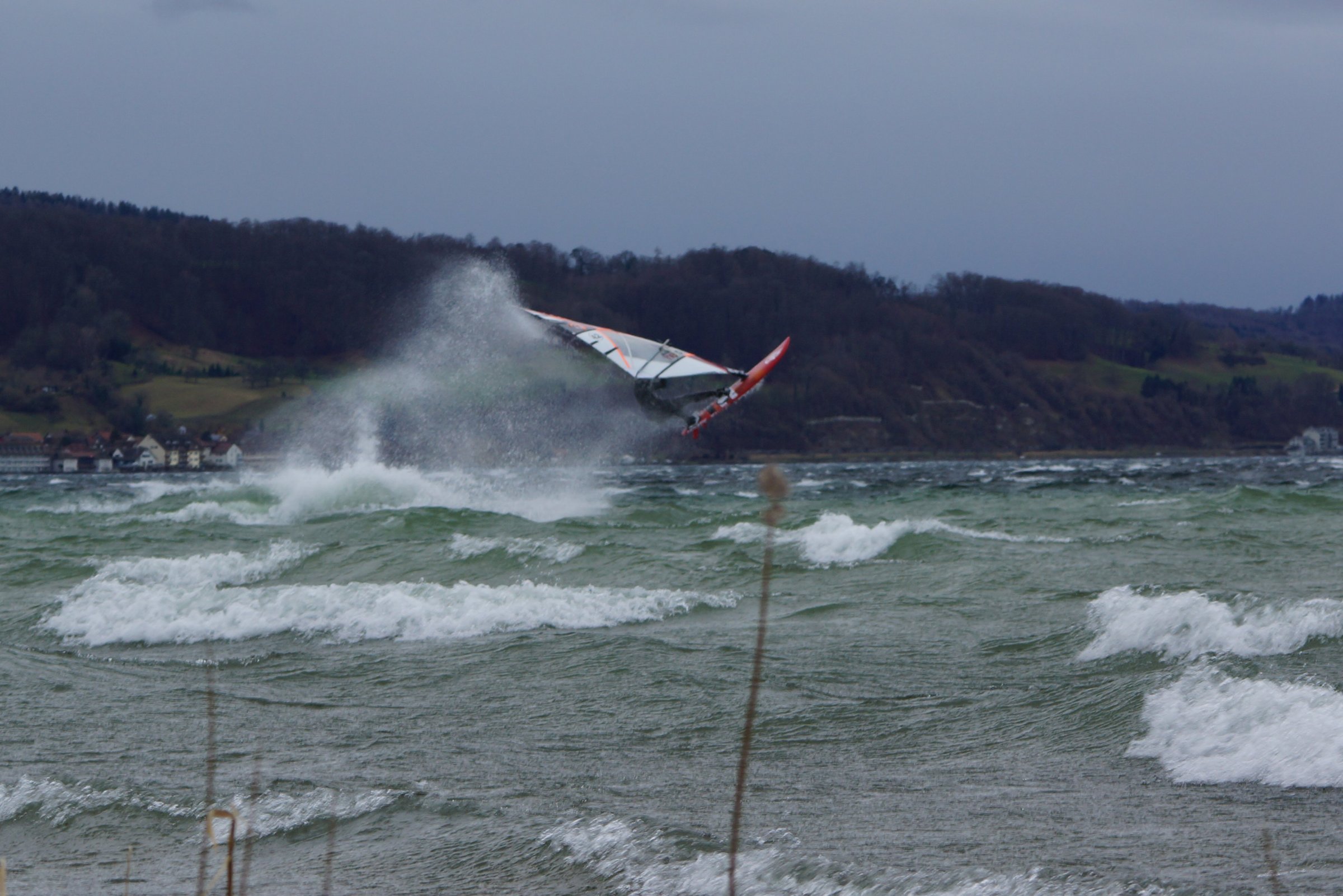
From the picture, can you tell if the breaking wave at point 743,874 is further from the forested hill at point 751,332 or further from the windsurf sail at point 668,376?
the forested hill at point 751,332

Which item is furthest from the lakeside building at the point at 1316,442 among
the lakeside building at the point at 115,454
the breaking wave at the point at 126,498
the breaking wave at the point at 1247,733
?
the breaking wave at the point at 1247,733

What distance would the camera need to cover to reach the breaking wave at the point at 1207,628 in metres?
11.9

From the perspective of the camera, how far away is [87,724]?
1127 centimetres

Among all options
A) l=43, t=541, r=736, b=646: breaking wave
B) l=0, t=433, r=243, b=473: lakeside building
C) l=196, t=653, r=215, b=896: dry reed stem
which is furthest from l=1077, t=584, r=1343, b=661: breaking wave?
l=0, t=433, r=243, b=473: lakeside building

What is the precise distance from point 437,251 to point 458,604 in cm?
14303

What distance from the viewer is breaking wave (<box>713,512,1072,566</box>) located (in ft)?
74.0

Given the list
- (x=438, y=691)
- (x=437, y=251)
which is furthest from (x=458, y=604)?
(x=437, y=251)

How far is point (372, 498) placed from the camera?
42.7 m

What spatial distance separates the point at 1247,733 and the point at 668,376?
1378cm

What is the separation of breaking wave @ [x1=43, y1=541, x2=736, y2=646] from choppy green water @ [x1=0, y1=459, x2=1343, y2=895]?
64 millimetres

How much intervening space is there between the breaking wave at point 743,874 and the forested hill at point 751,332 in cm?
10955

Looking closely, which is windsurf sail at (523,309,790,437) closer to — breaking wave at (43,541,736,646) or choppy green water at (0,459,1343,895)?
choppy green water at (0,459,1343,895)

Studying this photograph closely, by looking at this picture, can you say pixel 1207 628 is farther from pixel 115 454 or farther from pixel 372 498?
pixel 115 454

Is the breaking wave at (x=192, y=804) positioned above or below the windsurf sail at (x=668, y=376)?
below
